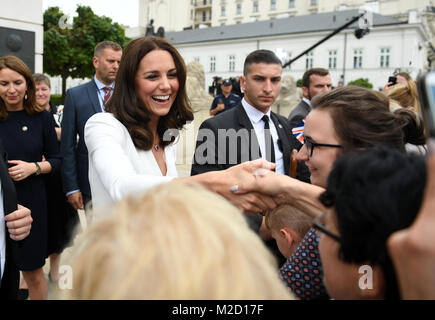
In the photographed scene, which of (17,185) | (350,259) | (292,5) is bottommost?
(17,185)

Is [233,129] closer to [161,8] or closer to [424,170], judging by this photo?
[424,170]

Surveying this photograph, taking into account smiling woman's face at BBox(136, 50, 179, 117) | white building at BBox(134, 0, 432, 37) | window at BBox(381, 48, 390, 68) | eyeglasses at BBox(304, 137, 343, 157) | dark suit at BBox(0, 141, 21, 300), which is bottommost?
dark suit at BBox(0, 141, 21, 300)

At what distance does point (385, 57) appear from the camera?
4591 centimetres

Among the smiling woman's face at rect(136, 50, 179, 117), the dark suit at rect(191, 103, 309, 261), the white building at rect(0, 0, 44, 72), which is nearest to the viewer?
the smiling woman's face at rect(136, 50, 179, 117)

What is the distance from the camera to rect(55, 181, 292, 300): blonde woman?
642 mm

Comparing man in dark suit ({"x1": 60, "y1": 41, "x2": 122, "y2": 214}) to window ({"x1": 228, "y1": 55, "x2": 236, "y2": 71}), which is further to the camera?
window ({"x1": 228, "y1": 55, "x2": 236, "y2": 71})

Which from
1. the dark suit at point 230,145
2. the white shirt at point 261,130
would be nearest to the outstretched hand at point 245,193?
the dark suit at point 230,145

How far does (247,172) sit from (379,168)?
79 cm

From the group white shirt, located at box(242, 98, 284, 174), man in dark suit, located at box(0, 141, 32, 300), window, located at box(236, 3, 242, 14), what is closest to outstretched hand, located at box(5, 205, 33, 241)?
man in dark suit, located at box(0, 141, 32, 300)

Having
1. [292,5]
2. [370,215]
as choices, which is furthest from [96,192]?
[292,5]

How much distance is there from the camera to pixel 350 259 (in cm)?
92

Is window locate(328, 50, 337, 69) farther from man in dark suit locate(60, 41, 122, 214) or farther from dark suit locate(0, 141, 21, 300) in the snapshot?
dark suit locate(0, 141, 21, 300)

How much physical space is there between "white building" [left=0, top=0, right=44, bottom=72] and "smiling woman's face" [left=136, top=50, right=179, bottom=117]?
397 cm

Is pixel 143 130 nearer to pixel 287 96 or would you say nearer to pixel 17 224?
pixel 17 224
